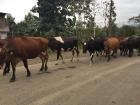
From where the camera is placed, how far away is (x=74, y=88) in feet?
→ 43.5

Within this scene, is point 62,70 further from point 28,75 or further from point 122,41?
point 122,41

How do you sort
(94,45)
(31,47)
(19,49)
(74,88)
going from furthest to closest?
1. (94,45)
2. (31,47)
3. (19,49)
4. (74,88)

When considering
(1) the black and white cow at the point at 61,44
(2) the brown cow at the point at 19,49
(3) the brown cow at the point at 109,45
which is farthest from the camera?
(3) the brown cow at the point at 109,45

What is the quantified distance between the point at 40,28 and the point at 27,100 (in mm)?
37213

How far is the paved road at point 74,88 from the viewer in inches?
438

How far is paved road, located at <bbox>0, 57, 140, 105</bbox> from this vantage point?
438 inches

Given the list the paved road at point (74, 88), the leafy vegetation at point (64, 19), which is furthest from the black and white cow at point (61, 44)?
the leafy vegetation at point (64, 19)

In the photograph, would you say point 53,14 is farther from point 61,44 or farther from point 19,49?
point 19,49

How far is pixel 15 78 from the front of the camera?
52.6 feet

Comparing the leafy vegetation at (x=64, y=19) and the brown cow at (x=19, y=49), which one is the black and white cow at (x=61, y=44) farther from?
the leafy vegetation at (x=64, y=19)

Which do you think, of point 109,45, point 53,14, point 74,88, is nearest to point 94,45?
point 109,45

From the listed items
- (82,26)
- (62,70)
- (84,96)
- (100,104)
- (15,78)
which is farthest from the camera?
(82,26)

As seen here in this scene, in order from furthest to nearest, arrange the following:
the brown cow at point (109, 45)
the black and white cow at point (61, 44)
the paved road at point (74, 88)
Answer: the brown cow at point (109, 45)
the black and white cow at point (61, 44)
the paved road at point (74, 88)

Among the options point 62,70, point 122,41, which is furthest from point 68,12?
point 62,70
